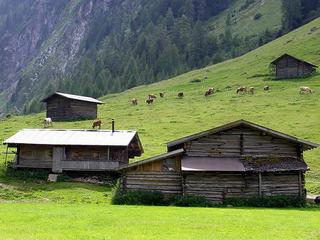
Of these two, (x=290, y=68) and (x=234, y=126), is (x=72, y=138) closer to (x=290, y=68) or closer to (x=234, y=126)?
(x=234, y=126)

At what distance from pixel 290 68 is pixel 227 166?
200ft

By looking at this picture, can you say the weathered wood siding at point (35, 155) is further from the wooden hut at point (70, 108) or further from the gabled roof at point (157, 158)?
the wooden hut at point (70, 108)

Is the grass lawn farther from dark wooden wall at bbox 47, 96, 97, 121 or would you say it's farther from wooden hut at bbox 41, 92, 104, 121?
dark wooden wall at bbox 47, 96, 97, 121

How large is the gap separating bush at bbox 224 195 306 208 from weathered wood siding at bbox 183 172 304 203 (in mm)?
434

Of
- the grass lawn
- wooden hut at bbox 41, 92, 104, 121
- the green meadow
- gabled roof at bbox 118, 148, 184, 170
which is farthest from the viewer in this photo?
wooden hut at bbox 41, 92, 104, 121

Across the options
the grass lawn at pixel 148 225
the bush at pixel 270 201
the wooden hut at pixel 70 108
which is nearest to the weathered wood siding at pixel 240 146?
the bush at pixel 270 201

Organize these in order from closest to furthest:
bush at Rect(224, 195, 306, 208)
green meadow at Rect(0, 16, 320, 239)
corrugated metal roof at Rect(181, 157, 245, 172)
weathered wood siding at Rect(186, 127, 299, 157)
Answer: green meadow at Rect(0, 16, 320, 239), corrugated metal roof at Rect(181, 157, 245, 172), bush at Rect(224, 195, 306, 208), weathered wood siding at Rect(186, 127, 299, 157)

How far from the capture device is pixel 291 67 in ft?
259

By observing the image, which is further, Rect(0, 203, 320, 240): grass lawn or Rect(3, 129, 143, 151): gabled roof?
Rect(3, 129, 143, 151): gabled roof

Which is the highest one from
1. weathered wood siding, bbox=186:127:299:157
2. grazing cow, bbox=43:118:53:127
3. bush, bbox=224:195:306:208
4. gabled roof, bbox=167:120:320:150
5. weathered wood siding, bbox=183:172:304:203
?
grazing cow, bbox=43:118:53:127

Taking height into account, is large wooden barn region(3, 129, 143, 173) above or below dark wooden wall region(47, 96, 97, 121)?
below

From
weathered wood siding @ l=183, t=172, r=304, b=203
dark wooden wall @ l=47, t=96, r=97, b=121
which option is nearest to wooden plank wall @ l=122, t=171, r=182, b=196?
weathered wood siding @ l=183, t=172, r=304, b=203

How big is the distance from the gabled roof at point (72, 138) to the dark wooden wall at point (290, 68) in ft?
175

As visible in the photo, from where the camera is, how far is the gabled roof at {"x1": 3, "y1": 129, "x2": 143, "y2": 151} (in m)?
33.7
